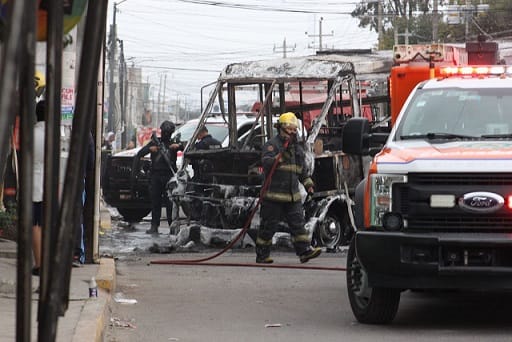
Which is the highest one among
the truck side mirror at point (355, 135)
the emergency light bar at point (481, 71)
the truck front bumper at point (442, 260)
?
the emergency light bar at point (481, 71)

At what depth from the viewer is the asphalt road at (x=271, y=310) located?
28.5 feet

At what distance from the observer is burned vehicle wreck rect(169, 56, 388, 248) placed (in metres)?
15.4

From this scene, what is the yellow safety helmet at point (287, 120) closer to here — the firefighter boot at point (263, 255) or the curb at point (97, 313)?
the firefighter boot at point (263, 255)

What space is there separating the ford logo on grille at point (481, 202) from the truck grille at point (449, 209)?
0.03 metres

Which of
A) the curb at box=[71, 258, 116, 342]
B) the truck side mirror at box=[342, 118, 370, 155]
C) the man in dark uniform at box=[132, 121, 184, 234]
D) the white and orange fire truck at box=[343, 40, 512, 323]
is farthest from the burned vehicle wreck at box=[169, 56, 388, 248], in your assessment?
the white and orange fire truck at box=[343, 40, 512, 323]

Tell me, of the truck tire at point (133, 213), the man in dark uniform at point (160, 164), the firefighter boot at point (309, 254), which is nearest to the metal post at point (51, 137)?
the firefighter boot at point (309, 254)

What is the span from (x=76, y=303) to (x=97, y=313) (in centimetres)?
59

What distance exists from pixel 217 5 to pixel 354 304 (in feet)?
99.4

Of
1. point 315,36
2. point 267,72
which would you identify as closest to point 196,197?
point 267,72

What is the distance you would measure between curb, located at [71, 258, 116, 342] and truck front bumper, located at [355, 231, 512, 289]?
2012 millimetres

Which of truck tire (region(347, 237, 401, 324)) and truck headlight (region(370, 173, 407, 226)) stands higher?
truck headlight (region(370, 173, 407, 226))

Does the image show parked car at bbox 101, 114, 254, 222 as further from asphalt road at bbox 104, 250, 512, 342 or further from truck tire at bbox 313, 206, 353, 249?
asphalt road at bbox 104, 250, 512, 342

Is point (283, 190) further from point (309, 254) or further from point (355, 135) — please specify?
point (355, 135)

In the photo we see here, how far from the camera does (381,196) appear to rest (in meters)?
8.65
